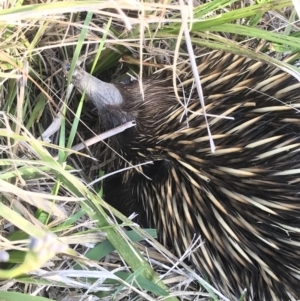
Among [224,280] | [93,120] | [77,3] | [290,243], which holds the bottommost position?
[224,280]

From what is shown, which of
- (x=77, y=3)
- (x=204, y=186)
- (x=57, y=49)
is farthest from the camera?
(x=57, y=49)

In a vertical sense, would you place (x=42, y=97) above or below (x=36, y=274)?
above

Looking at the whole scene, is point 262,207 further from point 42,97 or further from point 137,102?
point 42,97

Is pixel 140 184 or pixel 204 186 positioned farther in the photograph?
pixel 140 184

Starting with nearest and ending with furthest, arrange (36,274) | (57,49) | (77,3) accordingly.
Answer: (77,3) → (36,274) → (57,49)

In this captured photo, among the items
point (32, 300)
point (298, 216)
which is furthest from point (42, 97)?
point (298, 216)

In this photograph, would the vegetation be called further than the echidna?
No

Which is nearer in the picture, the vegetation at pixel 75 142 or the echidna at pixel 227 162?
the vegetation at pixel 75 142

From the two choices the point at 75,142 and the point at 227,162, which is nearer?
the point at 227,162
